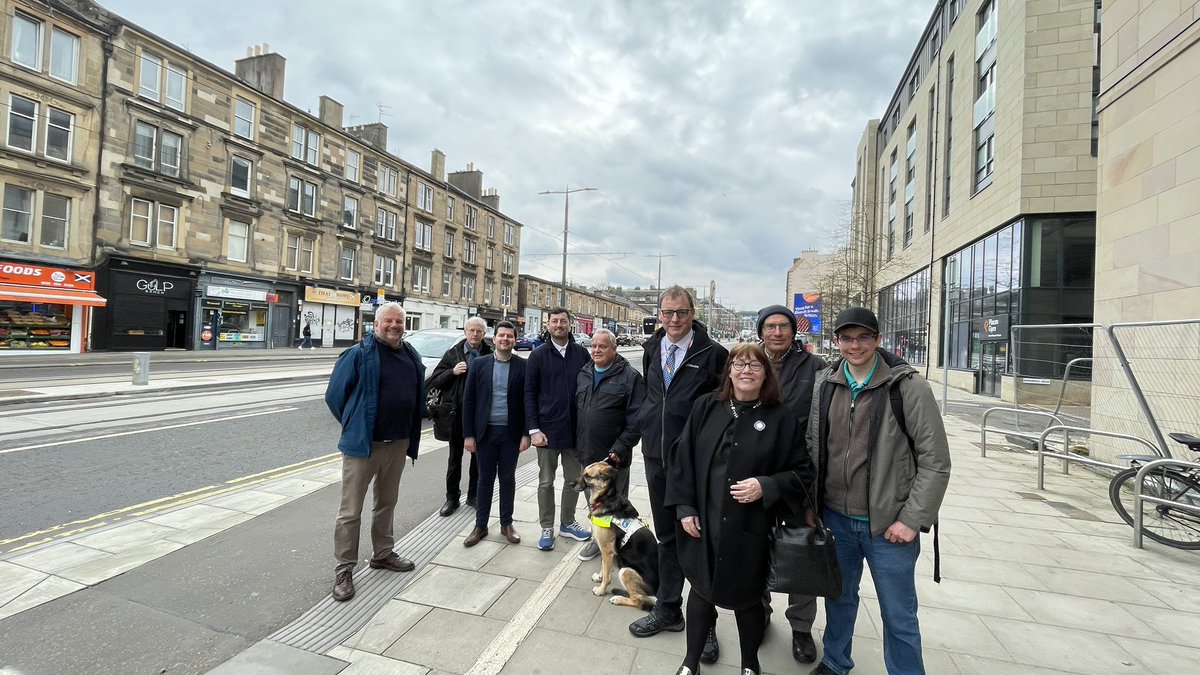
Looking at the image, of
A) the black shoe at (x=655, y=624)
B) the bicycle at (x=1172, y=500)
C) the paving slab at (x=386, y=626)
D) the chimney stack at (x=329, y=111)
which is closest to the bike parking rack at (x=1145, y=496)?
the bicycle at (x=1172, y=500)

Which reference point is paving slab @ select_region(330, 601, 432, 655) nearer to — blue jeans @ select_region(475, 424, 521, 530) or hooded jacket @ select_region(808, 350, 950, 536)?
blue jeans @ select_region(475, 424, 521, 530)

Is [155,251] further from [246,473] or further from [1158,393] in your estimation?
[1158,393]

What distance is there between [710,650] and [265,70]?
1422 inches

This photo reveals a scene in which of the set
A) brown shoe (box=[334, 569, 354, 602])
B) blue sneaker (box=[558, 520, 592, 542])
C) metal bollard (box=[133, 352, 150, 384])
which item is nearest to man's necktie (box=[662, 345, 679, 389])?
blue sneaker (box=[558, 520, 592, 542])

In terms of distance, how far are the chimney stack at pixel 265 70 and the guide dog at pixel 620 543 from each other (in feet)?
110

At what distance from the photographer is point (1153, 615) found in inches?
134

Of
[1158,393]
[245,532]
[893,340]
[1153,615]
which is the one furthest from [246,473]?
[893,340]

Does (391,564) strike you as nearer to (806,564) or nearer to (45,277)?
(806,564)

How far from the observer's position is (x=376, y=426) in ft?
12.0

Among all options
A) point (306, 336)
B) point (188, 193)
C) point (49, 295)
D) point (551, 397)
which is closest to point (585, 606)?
point (551, 397)

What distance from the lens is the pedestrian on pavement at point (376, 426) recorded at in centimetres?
355

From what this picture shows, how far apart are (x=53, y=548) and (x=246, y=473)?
2219mm

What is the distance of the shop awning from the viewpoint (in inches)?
728

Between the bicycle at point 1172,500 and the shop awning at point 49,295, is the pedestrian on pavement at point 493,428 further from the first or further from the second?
the shop awning at point 49,295
